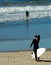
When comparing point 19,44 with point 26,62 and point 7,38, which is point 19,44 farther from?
point 26,62

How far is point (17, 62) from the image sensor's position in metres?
14.7

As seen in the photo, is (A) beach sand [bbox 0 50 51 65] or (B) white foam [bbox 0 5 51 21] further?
(B) white foam [bbox 0 5 51 21]

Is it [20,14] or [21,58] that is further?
[20,14]

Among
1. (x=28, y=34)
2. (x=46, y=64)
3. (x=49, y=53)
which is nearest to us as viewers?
(x=46, y=64)

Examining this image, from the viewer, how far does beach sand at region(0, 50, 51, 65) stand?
1454cm

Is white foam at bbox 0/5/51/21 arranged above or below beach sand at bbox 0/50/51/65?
below

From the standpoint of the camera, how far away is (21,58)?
15.6 meters

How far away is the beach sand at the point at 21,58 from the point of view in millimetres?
14536

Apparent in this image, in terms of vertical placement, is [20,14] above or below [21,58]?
below

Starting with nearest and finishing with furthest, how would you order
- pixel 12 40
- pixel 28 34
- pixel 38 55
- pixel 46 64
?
pixel 46 64, pixel 38 55, pixel 12 40, pixel 28 34

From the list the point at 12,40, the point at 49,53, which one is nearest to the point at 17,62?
the point at 49,53

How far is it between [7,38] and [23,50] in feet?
15.3

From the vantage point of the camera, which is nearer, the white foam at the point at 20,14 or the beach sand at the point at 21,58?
the beach sand at the point at 21,58

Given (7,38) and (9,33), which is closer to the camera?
(7,38)
